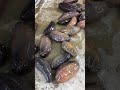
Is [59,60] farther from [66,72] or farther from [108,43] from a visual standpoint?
[108,43]

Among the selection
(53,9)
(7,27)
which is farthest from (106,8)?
(7,27)

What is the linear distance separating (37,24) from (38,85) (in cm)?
22

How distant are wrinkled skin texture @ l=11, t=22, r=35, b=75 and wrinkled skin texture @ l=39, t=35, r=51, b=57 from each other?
34 millimetres

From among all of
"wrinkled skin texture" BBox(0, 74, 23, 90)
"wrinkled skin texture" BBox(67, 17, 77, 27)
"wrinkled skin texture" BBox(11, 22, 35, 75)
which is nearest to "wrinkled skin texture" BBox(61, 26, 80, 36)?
"wrinkled skin texture" BBox(67, 17, 77, 27)

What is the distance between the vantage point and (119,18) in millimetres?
1117

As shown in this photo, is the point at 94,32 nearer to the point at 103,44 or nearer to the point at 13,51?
the point at 103,44

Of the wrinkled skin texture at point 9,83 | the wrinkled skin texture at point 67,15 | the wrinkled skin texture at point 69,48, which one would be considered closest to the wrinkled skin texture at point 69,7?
the wrinkled skin texture at point 67,15

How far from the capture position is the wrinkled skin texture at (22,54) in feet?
3.04

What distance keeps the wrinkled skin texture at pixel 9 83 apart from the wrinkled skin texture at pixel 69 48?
18 centimetres

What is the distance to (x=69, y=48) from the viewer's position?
3.21ft

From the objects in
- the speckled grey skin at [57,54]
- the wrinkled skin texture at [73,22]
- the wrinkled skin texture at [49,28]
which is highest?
the wrinkled skin texture at [73,22]

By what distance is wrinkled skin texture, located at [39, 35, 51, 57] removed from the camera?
0.98 metres

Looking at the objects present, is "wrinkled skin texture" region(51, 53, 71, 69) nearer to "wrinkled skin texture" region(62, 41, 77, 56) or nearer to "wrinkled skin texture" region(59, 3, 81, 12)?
"wrinkled skin texture" region(62, 41, 77, 56)

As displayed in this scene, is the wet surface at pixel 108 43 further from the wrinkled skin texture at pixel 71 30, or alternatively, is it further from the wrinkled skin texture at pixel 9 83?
the wrinkled skin texture at pixel 9 83
